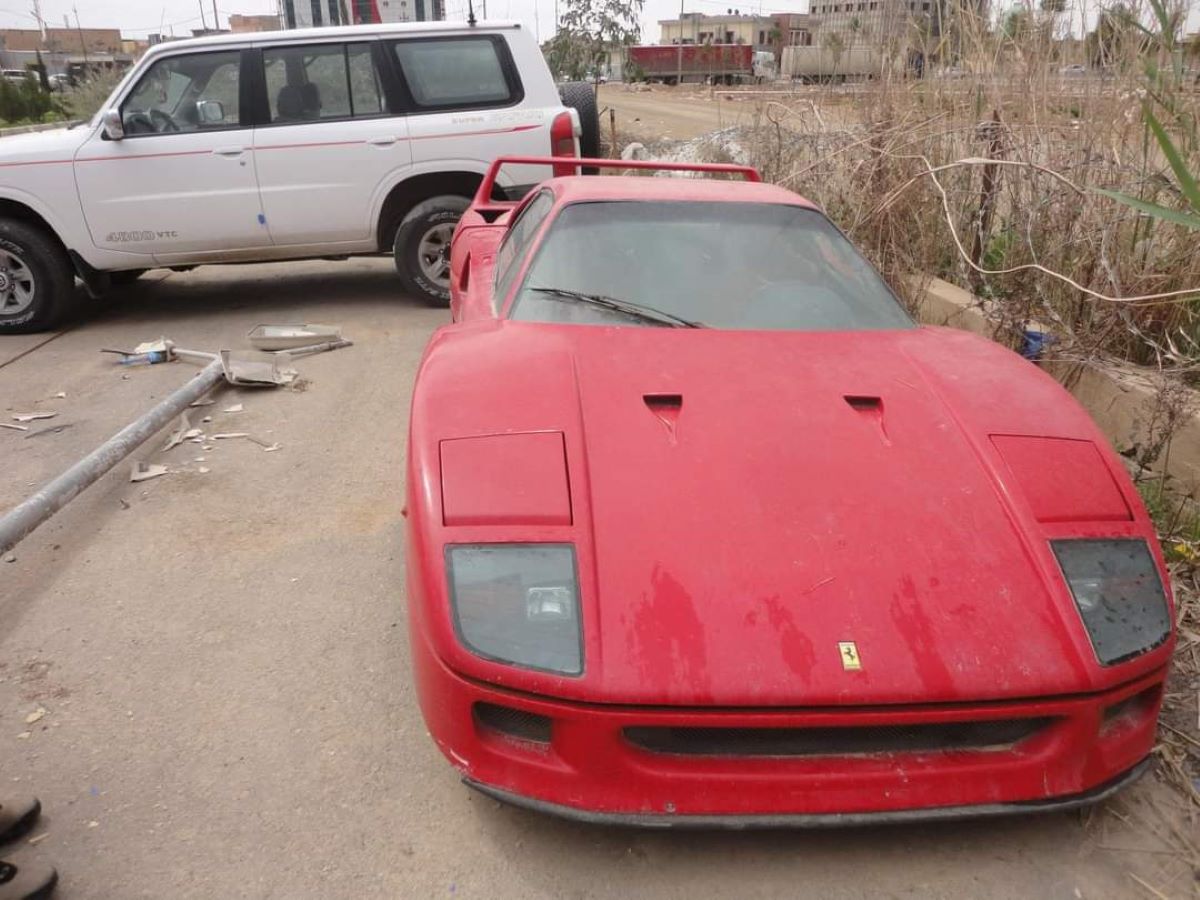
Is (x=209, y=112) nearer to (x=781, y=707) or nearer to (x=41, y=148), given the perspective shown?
(x=41, y=148)

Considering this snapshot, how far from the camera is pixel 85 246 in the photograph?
5.84 m

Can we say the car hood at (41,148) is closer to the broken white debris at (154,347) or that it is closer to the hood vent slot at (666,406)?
the broken white debris at (154,347)

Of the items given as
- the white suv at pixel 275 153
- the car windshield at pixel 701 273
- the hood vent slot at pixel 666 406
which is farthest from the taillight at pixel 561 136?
the hood vent slot at pixel 666 406

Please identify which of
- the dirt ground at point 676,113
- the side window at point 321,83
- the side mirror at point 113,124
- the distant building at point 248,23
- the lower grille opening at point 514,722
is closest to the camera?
the lower grille opening at point 514,722

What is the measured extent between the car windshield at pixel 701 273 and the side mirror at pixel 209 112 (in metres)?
3.99

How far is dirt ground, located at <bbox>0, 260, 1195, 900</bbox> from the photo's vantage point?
184 centimetres

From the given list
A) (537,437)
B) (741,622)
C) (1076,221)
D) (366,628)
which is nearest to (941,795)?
(741,622)

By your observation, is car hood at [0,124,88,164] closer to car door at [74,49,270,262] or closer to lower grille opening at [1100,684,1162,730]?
car door at [74,49,270,262]

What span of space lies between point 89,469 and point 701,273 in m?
2.41

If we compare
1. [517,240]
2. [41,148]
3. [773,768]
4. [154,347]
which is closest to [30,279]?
[41,148]

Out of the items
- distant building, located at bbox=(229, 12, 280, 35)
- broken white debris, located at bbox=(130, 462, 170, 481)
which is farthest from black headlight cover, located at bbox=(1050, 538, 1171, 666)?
distant building, located at bbox=(229, 12, 280, 35)

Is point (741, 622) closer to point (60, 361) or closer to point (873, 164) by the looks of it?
point (873, 164)

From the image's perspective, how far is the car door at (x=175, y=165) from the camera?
18.9 feet

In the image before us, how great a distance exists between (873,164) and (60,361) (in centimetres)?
501
